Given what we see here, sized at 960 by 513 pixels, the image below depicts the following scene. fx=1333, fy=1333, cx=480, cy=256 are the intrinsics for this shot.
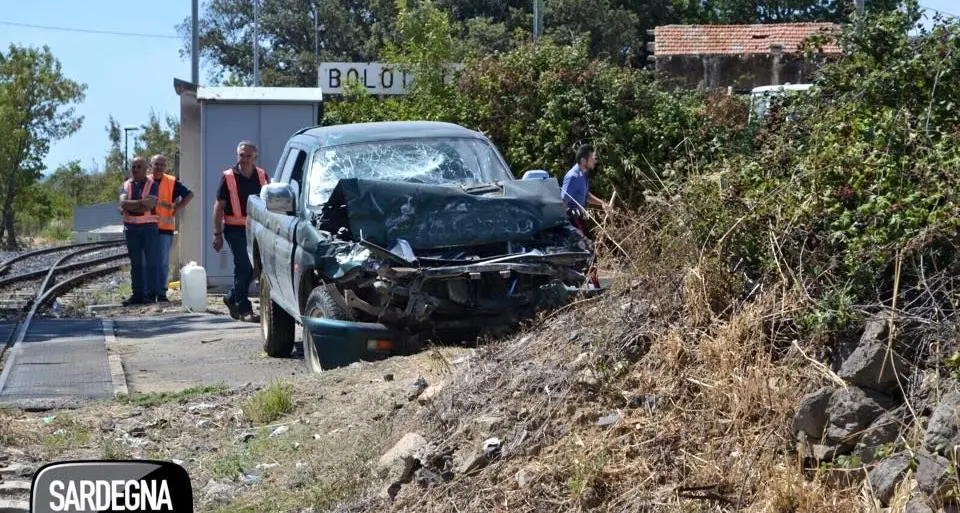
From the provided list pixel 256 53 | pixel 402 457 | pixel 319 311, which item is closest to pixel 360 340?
pixel 319 311

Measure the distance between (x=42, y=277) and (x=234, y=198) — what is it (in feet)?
31.9

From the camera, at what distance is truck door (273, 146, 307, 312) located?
9805 mm

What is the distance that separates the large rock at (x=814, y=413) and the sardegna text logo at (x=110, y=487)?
3.15 meters

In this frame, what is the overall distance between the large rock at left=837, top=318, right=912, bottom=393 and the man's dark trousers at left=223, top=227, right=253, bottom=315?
32.1 feet

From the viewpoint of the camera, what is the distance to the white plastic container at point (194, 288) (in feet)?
49.8

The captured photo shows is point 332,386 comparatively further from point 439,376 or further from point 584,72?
point 584,72

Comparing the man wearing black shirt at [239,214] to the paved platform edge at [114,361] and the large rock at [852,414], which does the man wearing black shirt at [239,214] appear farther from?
the large rock at [852,414]

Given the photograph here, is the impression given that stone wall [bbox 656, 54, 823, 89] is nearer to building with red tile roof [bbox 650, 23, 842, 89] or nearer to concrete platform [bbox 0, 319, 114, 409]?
building with red tile roof [bbox 650, 23, 842, 89]

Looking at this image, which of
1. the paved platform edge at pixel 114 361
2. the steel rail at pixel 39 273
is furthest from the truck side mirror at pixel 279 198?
the steel rail at pixel 39 273

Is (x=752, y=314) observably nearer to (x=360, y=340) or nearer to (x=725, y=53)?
(x=360, y=340)

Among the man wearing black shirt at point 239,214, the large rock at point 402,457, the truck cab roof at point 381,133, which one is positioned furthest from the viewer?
the man wearing black shirt at point 239,214

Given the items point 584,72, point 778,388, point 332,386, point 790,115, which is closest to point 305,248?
point 332,386

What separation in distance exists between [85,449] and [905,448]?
15.8 feet

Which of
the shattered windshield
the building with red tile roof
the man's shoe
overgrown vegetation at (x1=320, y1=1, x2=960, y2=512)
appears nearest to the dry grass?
overgrown vegetation at (x1=320, y1=1, x2=960, y2=512)
